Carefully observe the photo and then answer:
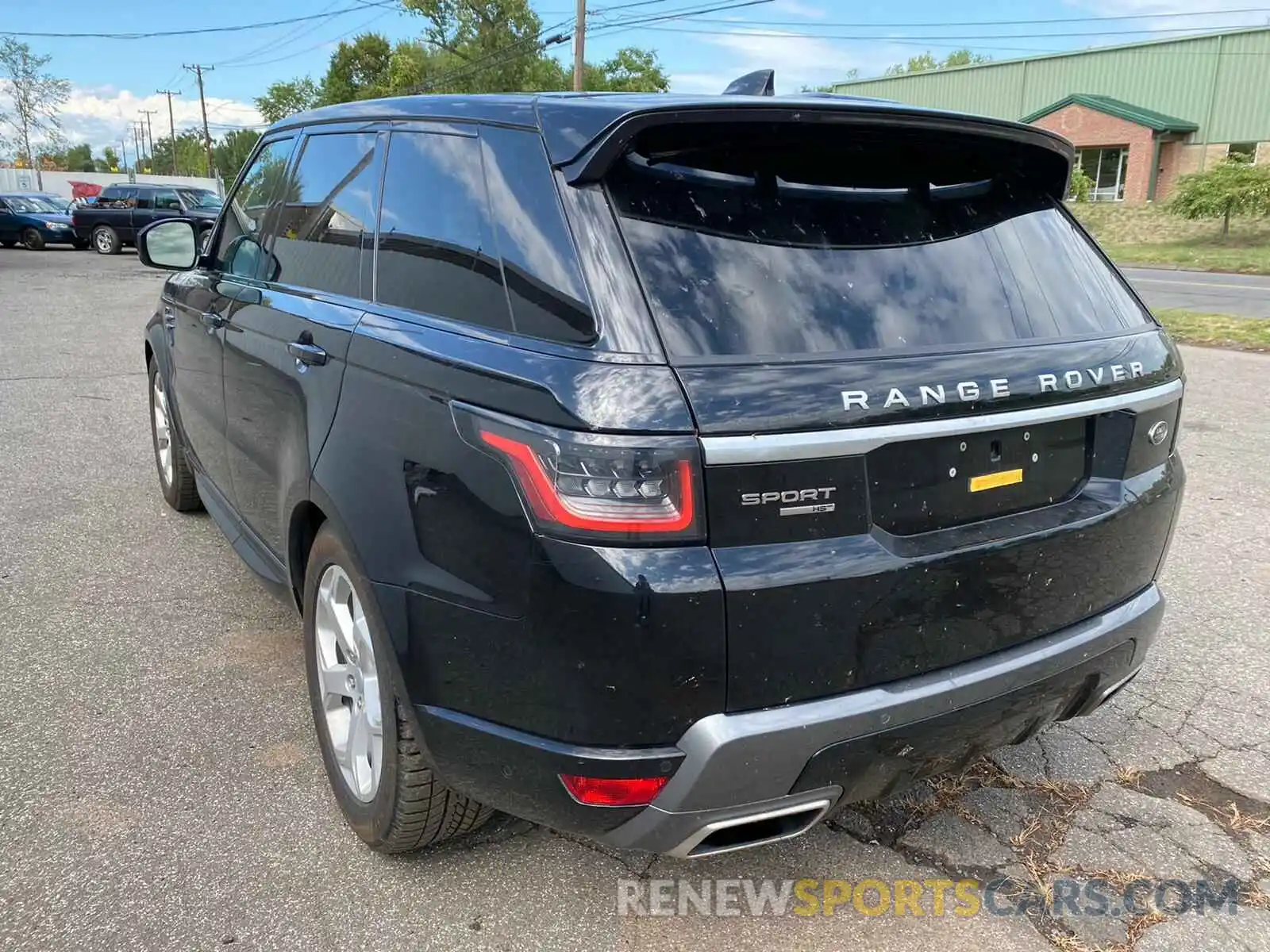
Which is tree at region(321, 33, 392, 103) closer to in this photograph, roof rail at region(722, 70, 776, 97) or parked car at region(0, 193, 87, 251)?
parked car at region(0, 193, 87, 251)

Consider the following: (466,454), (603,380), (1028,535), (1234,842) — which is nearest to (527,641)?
(466,454)

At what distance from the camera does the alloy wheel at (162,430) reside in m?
4.94

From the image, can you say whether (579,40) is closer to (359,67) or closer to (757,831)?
(757,831)

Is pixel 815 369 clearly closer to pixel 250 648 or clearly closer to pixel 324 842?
pixel 324 842

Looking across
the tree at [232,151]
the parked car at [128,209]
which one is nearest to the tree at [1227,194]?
the parked car at [128,209]

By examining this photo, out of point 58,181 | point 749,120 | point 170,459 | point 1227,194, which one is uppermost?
point 58,181

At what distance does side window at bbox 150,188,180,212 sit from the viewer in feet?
82.6

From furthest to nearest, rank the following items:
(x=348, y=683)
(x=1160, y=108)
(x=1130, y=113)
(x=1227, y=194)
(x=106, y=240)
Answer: (x=1160, y=108), (x=1130, y=113), (x=1227, y=194), (x=106, y=240), (x=348, y=683)

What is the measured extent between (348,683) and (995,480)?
5.58 ft

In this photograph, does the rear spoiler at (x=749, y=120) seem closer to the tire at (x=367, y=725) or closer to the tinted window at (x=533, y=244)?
the tinted window at (x=533, y=244)

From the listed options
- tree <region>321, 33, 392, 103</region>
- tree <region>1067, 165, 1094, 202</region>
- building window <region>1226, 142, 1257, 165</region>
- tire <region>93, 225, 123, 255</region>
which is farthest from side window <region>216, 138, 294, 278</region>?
tree <region>321, 33, 392, 103</region>

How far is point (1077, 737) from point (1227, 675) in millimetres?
808

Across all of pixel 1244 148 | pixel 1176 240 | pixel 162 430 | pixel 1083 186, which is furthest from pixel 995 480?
pixel 1244 148

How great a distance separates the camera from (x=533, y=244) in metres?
2.05
